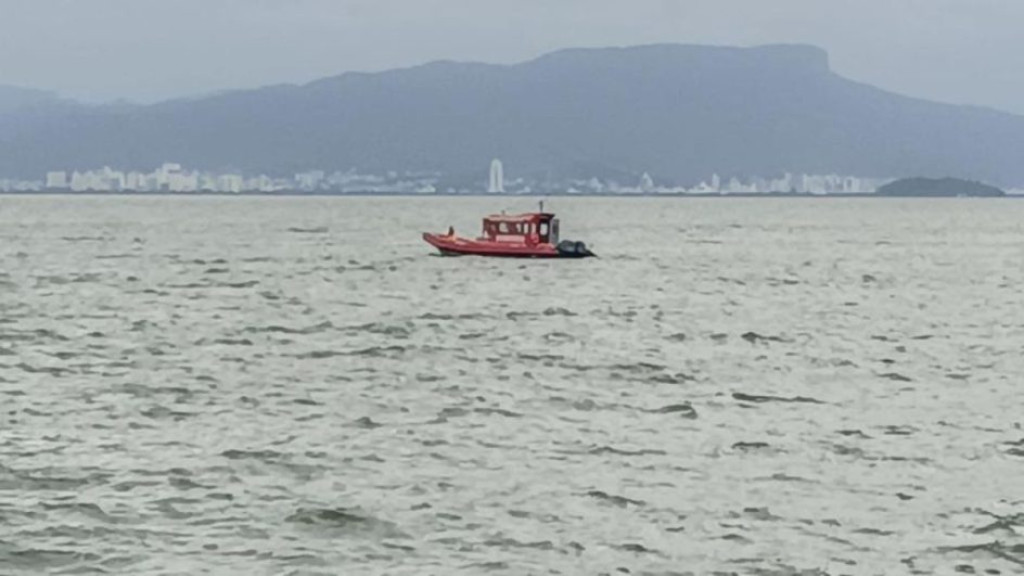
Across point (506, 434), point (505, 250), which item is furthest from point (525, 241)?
point (506, 434)

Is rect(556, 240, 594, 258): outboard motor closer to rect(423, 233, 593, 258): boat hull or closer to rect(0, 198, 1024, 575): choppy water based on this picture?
rect(423, 233, 593, 258): boat hull

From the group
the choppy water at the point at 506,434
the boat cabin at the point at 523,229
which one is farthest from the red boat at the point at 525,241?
the choppy water at the point at 506,434

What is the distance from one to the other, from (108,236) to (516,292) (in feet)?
262

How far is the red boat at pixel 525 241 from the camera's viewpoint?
92.6 metres

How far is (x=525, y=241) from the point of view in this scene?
9350 centimetres

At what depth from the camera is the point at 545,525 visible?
21984 millimetres

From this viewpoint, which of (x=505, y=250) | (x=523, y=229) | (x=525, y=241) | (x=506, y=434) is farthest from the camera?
(x=523, y=229)

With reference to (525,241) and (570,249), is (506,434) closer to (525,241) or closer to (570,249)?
(570,249)

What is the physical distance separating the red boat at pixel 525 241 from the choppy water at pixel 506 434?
25.5 metres

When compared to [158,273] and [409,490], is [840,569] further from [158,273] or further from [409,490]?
[158,273]

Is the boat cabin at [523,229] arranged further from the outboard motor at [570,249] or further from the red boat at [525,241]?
the outboard motor at [570,249]

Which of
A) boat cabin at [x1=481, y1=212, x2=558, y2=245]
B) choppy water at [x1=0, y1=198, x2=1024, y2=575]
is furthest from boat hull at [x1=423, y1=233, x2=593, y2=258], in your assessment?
choppy water at [x1=0, y1=198, x2=1024, y2=575]

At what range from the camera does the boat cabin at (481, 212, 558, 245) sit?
306 ft

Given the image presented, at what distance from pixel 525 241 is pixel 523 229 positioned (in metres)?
0.89
